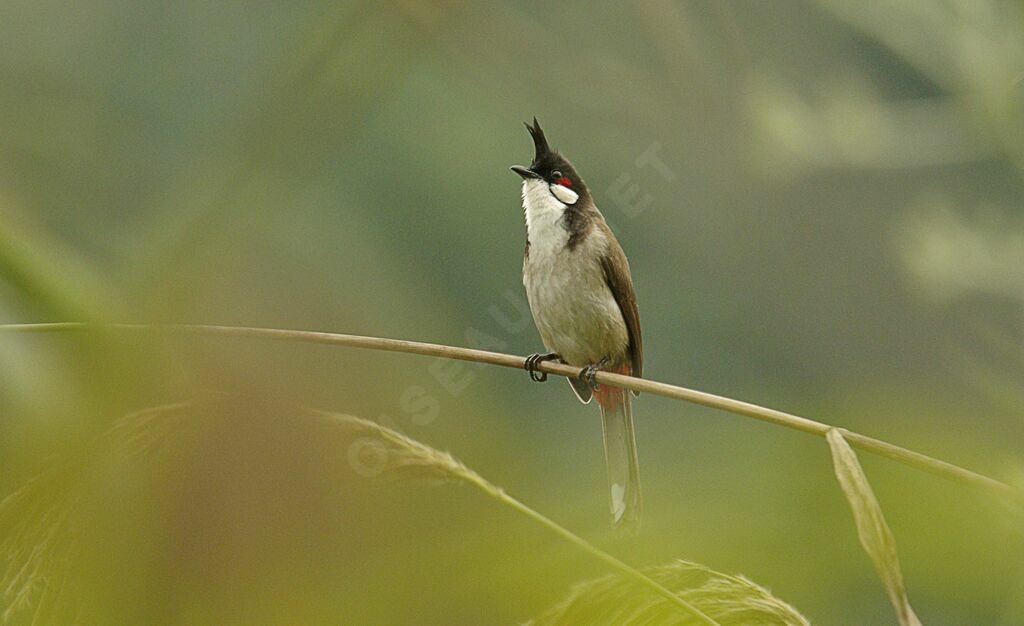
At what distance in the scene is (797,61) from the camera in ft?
7.03

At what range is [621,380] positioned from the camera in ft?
6.14

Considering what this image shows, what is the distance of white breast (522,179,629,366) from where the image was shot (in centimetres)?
316

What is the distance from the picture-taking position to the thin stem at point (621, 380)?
653 mm

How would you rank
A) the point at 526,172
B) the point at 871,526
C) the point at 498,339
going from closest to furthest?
the point at 871,526 < the point at 498,339 < the point at 526,172

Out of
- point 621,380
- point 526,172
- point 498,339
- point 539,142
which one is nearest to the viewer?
point 621,380

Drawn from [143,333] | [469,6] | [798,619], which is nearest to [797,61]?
[469,6]

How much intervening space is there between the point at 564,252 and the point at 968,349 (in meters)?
2.04

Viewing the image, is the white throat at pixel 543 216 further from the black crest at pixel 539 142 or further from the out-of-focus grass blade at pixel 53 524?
the out-of-focus grass blade at pixel 53 524

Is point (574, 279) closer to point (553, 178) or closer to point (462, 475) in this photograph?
point (553, 178)

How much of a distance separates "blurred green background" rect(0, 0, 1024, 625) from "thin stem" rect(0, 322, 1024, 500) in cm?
1

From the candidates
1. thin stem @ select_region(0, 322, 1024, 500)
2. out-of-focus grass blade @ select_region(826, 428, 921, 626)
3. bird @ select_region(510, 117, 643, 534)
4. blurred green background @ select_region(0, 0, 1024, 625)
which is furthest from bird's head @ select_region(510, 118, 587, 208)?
out-of-focus grass blade @ select_region(826, 428, 921, 626)

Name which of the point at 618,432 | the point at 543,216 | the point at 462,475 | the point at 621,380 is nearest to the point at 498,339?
the point at 621,380

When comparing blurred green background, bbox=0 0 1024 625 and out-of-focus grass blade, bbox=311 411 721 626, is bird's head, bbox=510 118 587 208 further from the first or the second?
out-of-focus grass blade, bbox=311 411 721 626

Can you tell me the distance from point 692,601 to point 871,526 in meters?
0.16
